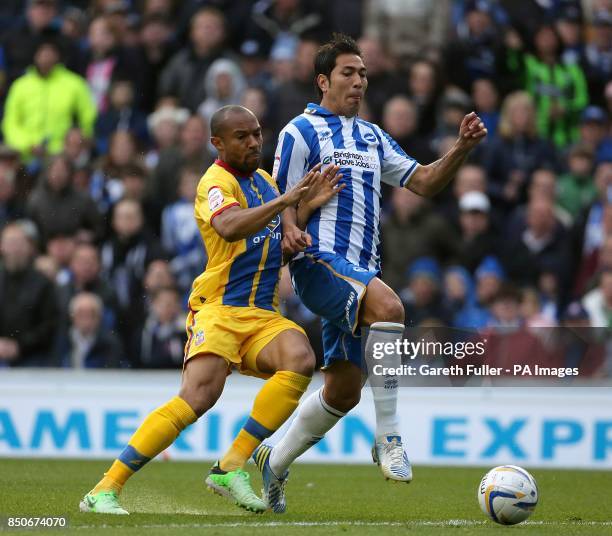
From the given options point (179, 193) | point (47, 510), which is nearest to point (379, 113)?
point (179, 193)

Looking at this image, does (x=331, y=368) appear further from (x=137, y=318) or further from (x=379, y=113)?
(x=379, y=113)

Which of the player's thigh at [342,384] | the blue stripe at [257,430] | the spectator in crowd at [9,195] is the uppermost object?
the spectator in crowd at [9,195]

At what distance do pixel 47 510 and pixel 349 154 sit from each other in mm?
2626

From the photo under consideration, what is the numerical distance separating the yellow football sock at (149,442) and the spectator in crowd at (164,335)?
564 centimetres

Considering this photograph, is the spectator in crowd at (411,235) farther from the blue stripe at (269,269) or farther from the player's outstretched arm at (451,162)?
the blue stripe at (269,269)

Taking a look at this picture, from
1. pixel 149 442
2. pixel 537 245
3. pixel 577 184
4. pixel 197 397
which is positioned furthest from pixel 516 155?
pixel 149 442

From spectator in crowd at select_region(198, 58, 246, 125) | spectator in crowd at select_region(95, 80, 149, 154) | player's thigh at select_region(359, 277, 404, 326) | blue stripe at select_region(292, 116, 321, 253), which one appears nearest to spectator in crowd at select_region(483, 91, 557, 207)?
spectator in crowd at select_region(198, 58, 246, 125)

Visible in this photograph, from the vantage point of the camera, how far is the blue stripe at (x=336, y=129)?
7898 millimetres

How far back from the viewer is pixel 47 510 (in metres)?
7.48

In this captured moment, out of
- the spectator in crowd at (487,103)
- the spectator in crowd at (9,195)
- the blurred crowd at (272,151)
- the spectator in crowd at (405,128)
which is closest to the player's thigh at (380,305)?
the blurred crowd at (272,151)

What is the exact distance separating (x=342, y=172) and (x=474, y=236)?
6.00m

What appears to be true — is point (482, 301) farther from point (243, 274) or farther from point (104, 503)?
point (104, 503)

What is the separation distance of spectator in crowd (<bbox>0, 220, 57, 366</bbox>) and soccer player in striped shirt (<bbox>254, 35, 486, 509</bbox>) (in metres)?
5.57

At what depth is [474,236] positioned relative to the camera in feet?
44.9
